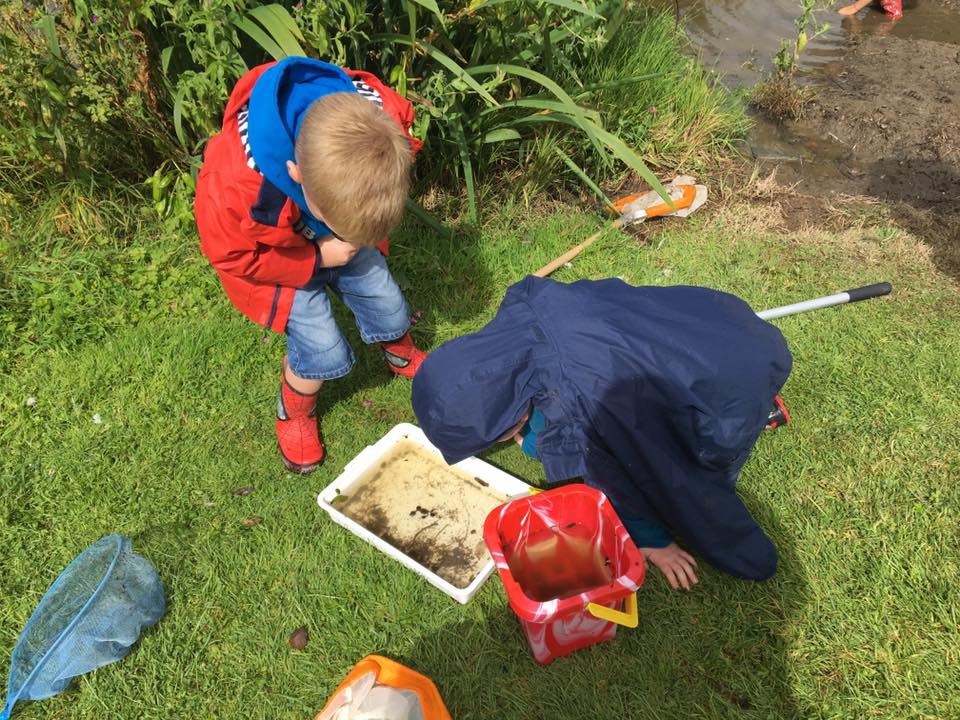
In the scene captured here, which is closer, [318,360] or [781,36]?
[318,360]

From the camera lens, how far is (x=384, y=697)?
5.25ft

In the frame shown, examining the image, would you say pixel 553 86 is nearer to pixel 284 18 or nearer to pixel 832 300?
pixel 284 18

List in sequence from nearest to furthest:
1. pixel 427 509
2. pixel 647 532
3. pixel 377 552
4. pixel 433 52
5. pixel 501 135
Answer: pixel 647 532
pixel 377 552
pixel 427 509
pixel 433 52
pixel 501 135

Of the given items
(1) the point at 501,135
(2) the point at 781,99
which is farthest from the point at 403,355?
(2) the point at 781,99

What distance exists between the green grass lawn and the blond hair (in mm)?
1199

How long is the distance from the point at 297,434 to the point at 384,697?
3.68ft

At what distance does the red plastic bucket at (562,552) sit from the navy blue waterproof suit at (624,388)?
98 mm

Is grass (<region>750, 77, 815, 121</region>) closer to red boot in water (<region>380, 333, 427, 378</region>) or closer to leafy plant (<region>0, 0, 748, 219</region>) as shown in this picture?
leafy plant (<region>0, 0, 748, 219</region>)

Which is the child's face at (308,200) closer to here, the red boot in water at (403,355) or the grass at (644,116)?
the red boot in water at (403,355)

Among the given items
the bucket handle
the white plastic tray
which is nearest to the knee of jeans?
the white plastic tray

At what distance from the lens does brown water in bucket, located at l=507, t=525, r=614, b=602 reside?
73.8 inches

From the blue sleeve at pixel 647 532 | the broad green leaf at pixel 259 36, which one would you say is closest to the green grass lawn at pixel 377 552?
the blue sleeve at pixel 647 532

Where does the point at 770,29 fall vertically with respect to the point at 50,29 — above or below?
below

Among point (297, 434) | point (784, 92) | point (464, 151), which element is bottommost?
point (297, 434)
